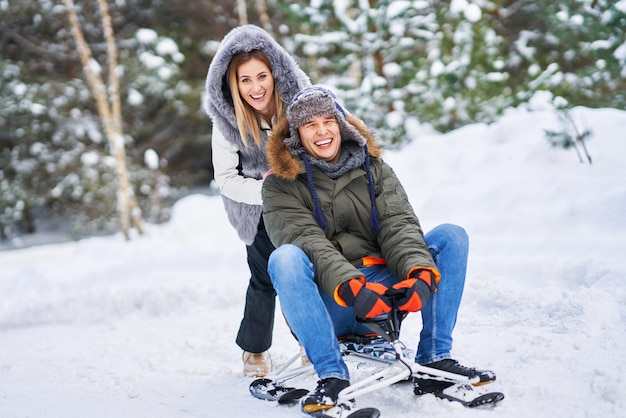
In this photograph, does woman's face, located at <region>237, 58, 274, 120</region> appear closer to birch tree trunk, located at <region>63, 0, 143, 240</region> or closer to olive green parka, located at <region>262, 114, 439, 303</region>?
olive green parka, located at <region>262, 114, 439, 303</region>

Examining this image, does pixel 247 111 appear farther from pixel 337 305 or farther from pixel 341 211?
pixel 337 305

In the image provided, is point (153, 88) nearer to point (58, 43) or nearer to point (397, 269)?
point (58, 43)

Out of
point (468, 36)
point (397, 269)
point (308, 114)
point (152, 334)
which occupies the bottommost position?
point (152, 334)

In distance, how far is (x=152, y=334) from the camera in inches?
172

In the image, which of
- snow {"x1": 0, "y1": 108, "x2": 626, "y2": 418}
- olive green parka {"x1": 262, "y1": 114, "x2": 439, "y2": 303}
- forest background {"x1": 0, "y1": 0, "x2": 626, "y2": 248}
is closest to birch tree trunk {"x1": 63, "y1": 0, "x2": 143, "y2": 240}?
forest background {"x1": 0, "y1": 0, "x2": 626, "y2": 248}

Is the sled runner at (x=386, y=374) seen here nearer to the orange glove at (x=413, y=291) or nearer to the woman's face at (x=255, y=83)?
the orange glove at (x=413, y=291)

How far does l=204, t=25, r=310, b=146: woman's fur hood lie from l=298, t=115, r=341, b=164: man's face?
19.4 inches

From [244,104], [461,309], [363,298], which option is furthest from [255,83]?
[461,309]

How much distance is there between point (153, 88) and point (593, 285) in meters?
11.7

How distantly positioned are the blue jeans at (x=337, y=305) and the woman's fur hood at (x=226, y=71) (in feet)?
3.10

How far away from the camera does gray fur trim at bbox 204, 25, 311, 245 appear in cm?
295

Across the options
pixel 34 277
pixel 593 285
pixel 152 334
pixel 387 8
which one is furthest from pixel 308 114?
pixel 387 8

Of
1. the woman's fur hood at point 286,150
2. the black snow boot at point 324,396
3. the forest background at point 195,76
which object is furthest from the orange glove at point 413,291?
the forest background at point 195,76

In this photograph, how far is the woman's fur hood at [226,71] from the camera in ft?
9.64
